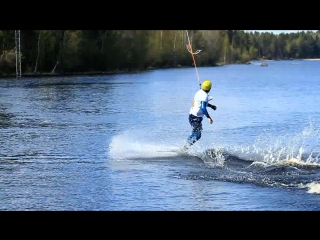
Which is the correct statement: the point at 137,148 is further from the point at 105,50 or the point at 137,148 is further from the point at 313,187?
the point at 105,50

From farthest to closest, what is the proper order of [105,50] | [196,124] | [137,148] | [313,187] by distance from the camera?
[105,50]
[137,148]
[196,124]
[313,187]

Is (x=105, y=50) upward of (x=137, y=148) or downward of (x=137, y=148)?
upward

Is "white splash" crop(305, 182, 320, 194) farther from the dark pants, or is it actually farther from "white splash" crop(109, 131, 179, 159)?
"white splash" crop(109, 131, 179, 159)

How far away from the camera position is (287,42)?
136500 mm

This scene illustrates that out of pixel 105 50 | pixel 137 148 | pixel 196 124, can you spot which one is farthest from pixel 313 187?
pixel 105 50

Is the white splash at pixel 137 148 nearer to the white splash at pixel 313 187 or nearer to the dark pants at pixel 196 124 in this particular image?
the dark pants at pixel 196 124

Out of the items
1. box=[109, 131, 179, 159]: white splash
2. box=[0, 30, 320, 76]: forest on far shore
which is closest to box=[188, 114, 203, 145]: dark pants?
box=[109, 131, 179, 159]: white splash

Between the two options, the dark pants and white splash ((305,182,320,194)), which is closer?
white splash ((305,182,320,194))

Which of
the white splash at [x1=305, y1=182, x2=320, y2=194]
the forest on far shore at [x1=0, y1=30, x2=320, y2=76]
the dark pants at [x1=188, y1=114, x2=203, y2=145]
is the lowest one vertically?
the white splash at [x1=305, y1=182, x2=320, y2=194]

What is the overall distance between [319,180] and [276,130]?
8422 millimetres

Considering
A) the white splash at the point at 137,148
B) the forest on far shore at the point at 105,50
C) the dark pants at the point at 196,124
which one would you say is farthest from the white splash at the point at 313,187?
the forest on far shore at the point at 105,50
